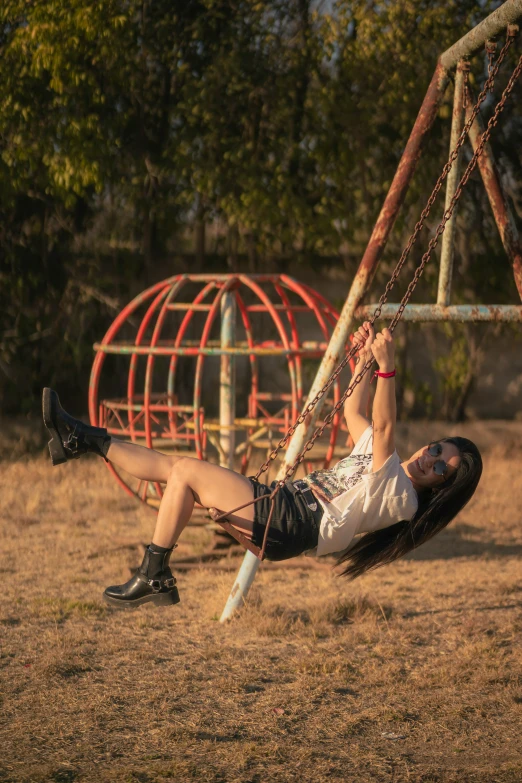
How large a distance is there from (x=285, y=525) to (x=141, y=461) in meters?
0.60

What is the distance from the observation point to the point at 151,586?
375cm

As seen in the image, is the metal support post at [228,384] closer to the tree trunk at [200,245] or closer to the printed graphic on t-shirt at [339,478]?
the printed graphic on t-shirt at [339,478]

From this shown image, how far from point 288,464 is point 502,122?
24.2 ft

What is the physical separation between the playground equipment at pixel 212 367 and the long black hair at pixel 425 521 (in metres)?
2.20

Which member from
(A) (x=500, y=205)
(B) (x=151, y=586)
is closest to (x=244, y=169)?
(A) (x=500, y=205)

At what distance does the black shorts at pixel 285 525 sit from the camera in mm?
3766

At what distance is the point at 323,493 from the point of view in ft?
12.9

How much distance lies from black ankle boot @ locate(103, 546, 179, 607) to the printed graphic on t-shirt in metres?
0.64

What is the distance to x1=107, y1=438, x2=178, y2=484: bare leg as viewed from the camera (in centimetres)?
385

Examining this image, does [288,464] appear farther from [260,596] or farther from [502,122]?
[502,122]

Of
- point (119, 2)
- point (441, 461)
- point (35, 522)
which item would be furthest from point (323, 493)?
point (119, 2)

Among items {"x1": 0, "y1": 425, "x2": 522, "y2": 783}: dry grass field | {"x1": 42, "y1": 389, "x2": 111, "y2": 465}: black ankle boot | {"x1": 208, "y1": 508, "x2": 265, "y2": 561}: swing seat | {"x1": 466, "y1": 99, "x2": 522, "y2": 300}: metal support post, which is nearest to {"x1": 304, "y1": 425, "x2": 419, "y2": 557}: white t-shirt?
{"x1": 208, "y1": 508, "x2": 265, "y2": 561}: swing seat

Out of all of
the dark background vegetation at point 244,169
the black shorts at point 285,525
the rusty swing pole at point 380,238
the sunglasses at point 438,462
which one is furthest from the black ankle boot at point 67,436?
the dark background vegetation at point 244,169

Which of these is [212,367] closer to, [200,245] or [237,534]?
[200,245]
